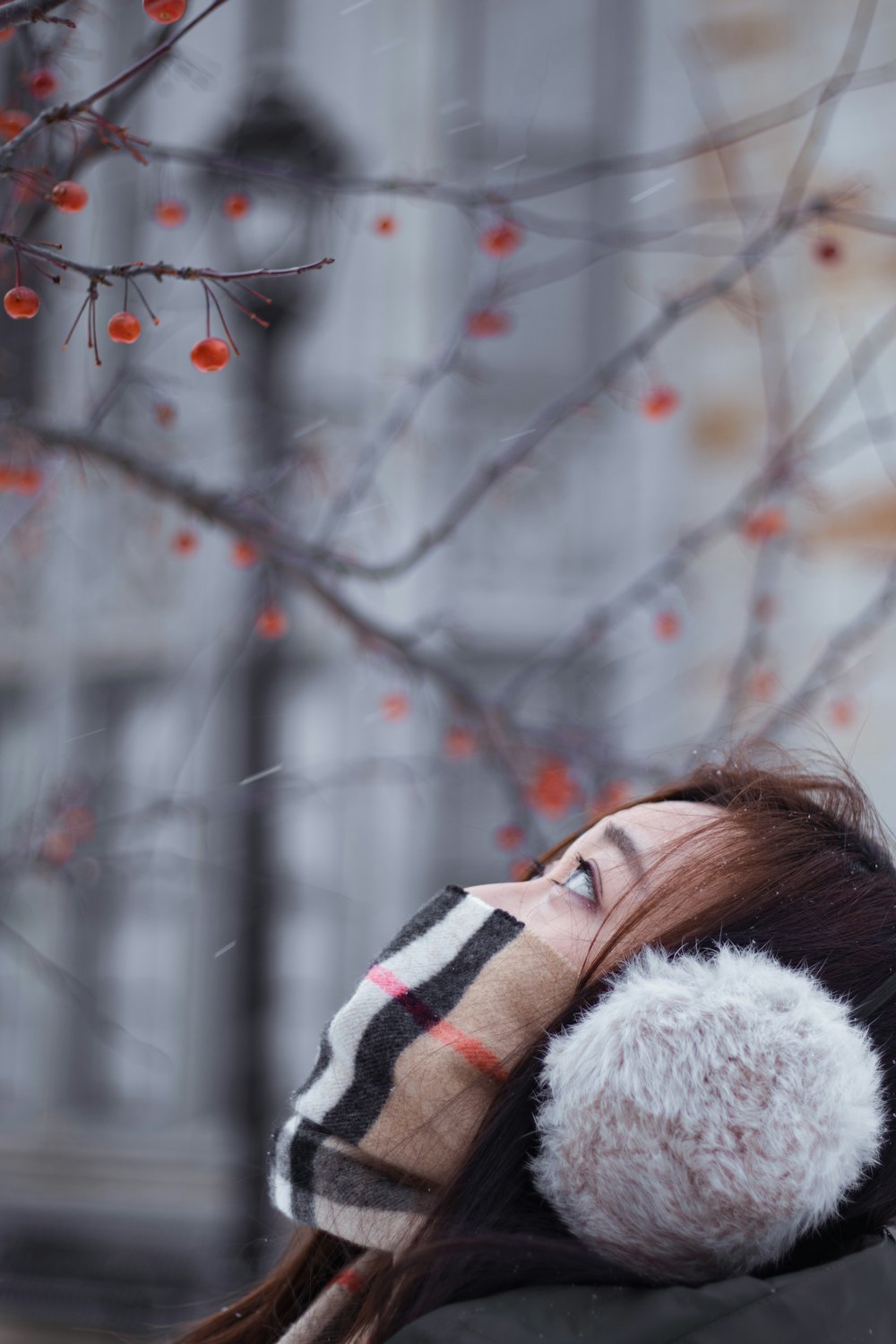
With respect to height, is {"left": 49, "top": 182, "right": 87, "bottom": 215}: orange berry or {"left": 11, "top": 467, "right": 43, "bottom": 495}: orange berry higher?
{"left": 49, "top": 182, "right": 87, "bottom": 215}: orange berry

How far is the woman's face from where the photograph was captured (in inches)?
49.2

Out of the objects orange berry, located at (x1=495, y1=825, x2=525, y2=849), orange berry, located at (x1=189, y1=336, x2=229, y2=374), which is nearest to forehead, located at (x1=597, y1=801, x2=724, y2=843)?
orange berry, located at (x1=189, y1=336, x2=229, y2=374)

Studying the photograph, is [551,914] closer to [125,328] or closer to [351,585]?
[125,328]

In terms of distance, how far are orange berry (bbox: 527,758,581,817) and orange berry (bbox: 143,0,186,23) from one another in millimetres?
1647

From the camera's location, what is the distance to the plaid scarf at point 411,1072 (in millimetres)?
1160

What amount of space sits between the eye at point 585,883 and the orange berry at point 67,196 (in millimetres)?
859

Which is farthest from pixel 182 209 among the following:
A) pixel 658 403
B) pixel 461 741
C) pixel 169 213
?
pixel 461 741

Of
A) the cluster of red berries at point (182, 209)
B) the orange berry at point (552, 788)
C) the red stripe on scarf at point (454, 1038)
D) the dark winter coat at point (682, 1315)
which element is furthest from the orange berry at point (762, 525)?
the dark winter coat at point (682, 1315)

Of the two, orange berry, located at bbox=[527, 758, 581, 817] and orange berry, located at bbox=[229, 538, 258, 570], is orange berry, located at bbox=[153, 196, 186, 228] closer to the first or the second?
orange berry, located at bbox=[229, 538, 258, 570]

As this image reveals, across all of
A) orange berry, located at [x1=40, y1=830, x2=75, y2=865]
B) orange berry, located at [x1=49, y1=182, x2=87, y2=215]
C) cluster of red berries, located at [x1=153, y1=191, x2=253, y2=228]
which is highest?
cluster of red berries, located at [x1=153, y1=191, x2=253, y2=228]

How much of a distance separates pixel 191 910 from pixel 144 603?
53.2 inches

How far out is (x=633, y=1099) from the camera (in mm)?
991

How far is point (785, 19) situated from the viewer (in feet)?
13.9

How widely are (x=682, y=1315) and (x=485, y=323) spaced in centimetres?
169
